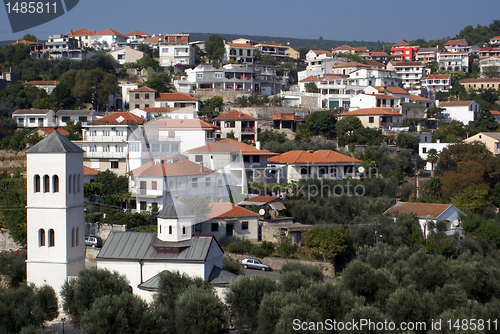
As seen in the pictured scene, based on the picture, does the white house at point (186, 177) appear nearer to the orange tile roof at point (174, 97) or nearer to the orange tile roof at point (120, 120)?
the orange tile roof at point (120, 120)

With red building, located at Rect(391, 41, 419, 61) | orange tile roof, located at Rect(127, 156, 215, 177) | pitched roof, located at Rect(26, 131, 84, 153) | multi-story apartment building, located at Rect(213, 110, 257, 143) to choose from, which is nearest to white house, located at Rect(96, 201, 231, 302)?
pitched roof, located at Rect(26, 131, 84, 153)

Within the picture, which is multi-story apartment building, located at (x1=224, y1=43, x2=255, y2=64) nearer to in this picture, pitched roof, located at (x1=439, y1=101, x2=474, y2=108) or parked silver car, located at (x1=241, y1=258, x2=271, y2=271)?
pitched roof, located at (x1=439, y1=101, x2=474, y2=108)

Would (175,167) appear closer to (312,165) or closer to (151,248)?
(151,248)

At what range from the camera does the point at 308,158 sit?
37.8 metres

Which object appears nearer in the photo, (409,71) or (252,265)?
(252,265)

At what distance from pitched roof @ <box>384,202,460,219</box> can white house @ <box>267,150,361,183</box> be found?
228 inches

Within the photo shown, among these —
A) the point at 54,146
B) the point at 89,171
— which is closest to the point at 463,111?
the point at 89,171

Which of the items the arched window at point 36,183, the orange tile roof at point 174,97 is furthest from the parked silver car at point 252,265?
the orange tile roof at point 174,97

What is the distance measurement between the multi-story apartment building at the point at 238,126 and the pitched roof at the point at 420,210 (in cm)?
1739

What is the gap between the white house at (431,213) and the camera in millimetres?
31531

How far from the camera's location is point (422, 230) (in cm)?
3145

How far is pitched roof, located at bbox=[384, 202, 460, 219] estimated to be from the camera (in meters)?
31.7

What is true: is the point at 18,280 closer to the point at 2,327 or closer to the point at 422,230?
the point at 2,327

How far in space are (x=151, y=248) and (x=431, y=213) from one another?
19.5m
